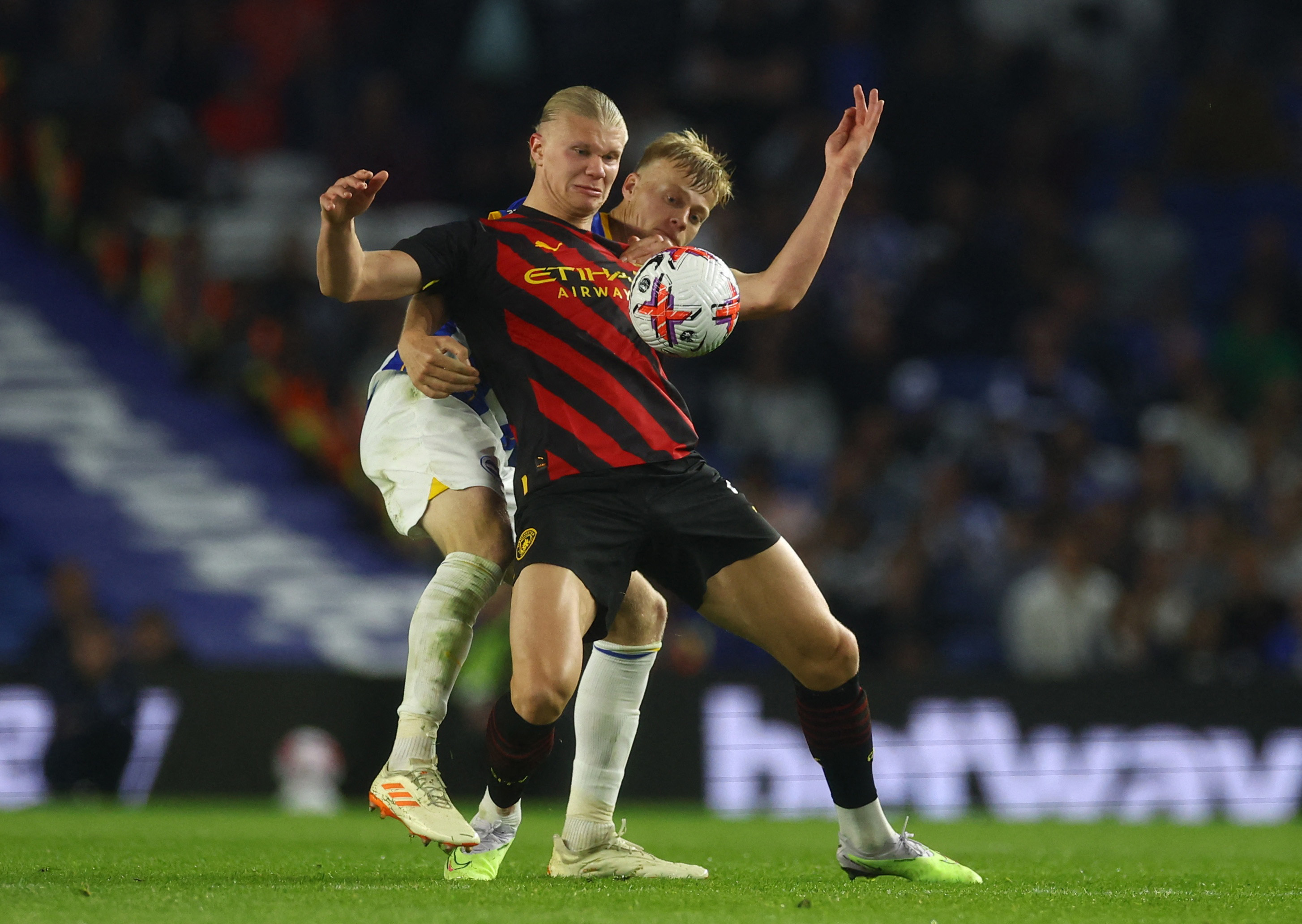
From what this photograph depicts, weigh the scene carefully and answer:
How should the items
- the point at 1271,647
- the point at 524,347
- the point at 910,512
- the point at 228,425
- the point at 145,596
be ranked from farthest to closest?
the point at 228,425, the point at 145,596, the point at 910,512, the point at 1271,647, the point at 524,347

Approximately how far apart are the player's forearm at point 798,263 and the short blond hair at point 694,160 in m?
0.40

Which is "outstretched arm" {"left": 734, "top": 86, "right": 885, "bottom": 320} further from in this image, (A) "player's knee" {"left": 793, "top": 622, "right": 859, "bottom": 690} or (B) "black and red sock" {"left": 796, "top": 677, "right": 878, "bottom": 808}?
(B) "black and red sock" {"left": 796, "top": 677, "right": 878, "bottom": 808}

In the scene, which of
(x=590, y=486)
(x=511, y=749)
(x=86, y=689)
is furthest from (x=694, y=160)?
(x=86, y=689)

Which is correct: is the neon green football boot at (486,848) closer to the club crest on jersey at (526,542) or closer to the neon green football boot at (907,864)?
the club crest on jersey at (526,542)

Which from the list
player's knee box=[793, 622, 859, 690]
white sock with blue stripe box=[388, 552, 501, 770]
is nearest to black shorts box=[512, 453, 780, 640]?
white sock with blue stripe box=[388, 552, 501, 770]

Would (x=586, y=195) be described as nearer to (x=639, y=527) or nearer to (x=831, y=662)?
(x=639, y=527)

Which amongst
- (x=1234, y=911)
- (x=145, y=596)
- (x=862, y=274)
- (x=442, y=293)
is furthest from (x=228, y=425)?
(x=1234, y=911)

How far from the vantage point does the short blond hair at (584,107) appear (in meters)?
4.80

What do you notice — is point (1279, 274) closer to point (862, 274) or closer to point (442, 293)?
point (862, 274)

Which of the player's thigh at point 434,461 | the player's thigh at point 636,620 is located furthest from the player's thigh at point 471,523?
the player's thigh at point 636,620

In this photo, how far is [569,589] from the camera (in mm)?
4367

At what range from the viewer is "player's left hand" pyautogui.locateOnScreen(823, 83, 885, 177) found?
4.73 m

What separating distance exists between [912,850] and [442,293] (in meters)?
2.05

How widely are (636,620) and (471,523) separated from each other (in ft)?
1.80
